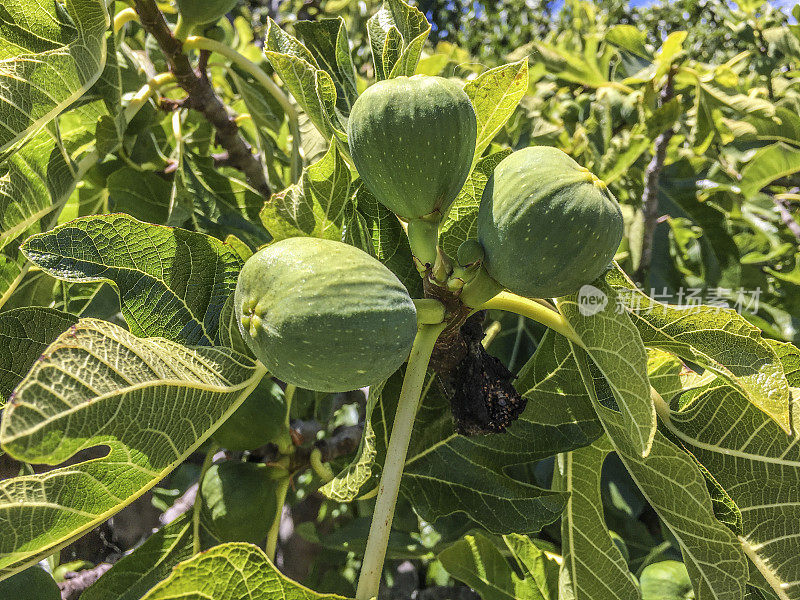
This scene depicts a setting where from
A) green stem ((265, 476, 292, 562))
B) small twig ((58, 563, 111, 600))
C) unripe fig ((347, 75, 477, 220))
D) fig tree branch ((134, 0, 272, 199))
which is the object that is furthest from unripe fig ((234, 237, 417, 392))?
small twig ((58, 563, 111, 600))

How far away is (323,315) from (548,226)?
0.29 metres

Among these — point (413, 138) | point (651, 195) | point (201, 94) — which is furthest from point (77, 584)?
point (651, 195)

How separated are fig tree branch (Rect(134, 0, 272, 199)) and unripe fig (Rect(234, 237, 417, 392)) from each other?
96cm

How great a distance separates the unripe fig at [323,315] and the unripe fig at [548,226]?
0.49 ft

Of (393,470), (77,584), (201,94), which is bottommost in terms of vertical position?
(77,584)

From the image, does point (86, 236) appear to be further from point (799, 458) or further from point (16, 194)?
point (799, 458)

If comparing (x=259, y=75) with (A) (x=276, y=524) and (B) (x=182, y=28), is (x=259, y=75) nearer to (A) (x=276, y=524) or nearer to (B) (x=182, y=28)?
(B) (x=182, y=28)

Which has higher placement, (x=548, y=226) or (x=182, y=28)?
(x=182, y=28)

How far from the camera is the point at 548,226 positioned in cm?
77

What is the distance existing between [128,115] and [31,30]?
14.4 inches

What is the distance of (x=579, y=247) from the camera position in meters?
0.78

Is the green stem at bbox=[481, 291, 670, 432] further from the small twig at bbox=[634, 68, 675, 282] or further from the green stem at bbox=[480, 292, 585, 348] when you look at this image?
the small twig at bbox=[634, 68, 675, 282]

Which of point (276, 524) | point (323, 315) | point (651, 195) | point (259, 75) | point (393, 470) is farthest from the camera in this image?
point (651, 195)

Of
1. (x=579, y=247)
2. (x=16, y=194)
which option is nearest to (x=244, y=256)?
(x=16, y=194)
